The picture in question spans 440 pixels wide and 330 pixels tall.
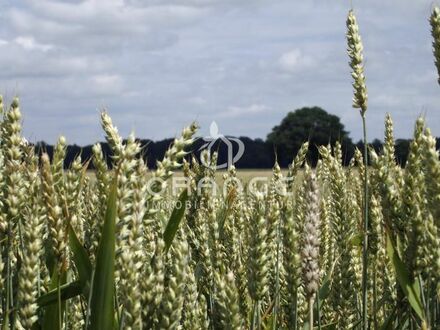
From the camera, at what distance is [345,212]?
281 centimetres

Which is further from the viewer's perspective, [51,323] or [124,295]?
[51,323]

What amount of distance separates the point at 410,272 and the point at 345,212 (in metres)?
0.81

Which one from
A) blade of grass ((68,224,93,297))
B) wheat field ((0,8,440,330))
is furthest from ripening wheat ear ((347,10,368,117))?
blade of grass ((68,224,93,297))

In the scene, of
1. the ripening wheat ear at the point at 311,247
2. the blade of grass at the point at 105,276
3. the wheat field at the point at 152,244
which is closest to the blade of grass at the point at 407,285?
the wheat field at the point at 152,244

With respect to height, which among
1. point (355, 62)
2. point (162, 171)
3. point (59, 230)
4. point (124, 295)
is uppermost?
point (355, 62)

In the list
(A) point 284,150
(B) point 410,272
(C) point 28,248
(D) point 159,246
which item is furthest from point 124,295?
(A) point 284,150

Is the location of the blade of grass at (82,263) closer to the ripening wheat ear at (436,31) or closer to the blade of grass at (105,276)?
the blade of grass at (105,276)

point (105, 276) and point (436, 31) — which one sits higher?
point (436, 31)

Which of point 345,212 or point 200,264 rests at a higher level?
point 345,212

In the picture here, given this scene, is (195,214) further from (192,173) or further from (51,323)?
(51,323)

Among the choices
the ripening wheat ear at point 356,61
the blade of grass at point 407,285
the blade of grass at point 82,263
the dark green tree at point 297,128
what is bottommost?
the blade of grass at point 407,285

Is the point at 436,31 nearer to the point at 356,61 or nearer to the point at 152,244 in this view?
the point at 356,61

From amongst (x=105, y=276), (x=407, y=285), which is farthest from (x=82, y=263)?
(x=407, y=285)

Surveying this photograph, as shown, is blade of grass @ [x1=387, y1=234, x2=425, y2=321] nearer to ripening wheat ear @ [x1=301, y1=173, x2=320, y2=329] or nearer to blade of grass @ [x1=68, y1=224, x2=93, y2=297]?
ripening wheat ear @ [x1=301, y1=173, x2=320, y2=329]
